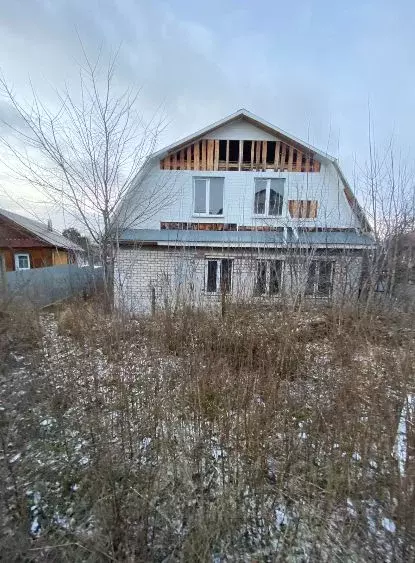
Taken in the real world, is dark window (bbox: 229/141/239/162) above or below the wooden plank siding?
above

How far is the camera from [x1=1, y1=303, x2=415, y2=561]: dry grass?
1.78m

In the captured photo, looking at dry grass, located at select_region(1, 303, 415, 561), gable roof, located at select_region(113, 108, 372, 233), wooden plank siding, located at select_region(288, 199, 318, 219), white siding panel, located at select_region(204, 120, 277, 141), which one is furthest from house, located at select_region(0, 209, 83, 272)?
dry grass, located at select_region(1, 303, 415, 561)

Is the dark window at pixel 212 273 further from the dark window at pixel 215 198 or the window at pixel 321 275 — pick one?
the window at pixel 321 275

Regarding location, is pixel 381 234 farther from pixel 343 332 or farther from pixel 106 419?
pixel 106 419

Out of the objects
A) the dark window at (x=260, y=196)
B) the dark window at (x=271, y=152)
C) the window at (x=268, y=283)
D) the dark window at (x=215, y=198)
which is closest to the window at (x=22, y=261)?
the dark window at (x=215, y=198)

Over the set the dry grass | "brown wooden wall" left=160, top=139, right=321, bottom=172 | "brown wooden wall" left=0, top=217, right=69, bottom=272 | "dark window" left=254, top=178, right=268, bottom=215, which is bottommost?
the dry grass

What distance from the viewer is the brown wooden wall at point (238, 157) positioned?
1095 centimetres

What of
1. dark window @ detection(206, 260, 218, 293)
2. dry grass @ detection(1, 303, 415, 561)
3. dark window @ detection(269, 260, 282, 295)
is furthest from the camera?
dark window @ detection(206, 260, 218, 293)

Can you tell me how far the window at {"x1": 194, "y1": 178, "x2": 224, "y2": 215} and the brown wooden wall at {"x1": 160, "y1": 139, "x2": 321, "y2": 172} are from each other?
0.57m

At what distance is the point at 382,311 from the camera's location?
215 inches

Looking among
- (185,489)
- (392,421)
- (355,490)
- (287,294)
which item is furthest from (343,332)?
(185,489)

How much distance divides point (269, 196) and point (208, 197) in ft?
8.03

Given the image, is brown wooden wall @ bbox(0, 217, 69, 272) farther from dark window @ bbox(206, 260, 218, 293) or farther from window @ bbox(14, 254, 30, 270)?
dark window @ bbox(206, 260, 218, 293)

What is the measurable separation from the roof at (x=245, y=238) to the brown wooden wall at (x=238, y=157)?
2.66 m
